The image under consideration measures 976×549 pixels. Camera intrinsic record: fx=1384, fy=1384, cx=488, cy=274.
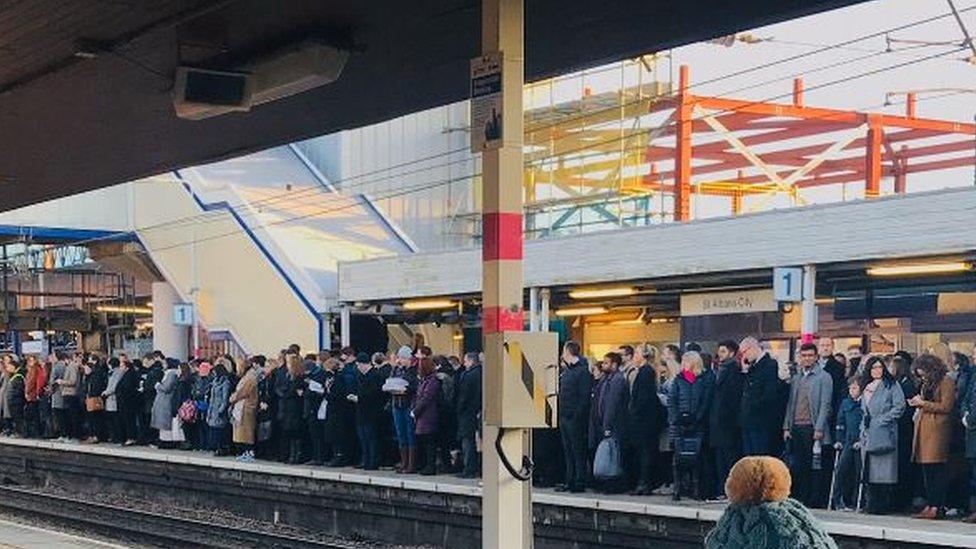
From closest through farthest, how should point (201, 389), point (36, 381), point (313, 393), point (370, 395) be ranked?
point (370, 395) → point (313, 393) → point (201, 389) → point (36, 381)

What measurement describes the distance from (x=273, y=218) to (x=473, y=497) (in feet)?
53.1

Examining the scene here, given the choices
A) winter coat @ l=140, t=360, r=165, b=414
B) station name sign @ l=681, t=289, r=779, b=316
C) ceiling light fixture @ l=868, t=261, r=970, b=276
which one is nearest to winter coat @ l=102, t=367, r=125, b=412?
winter coat @ l=140, t=360, r=165, b=414

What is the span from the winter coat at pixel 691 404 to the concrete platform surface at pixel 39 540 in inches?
248

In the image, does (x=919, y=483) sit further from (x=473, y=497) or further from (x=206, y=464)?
(x=206, y=464)

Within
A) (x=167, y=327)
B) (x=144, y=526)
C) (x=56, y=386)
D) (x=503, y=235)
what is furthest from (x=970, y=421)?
(x=167, y=327)

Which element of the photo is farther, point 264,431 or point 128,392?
point 128,392

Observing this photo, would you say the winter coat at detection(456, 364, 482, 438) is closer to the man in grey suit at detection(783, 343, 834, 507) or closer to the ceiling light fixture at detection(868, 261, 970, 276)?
the man in grey suit at detection(783, 343, 834, 507)

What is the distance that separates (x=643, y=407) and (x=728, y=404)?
104 centimetres

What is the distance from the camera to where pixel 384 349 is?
81.3 feet

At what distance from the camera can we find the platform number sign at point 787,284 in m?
15.3

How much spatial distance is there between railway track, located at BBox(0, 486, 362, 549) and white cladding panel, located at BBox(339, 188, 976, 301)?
223 inches

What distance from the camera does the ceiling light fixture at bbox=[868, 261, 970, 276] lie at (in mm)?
15141

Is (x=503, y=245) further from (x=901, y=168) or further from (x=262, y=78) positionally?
(x=901, y=168)

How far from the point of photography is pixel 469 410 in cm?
1514
